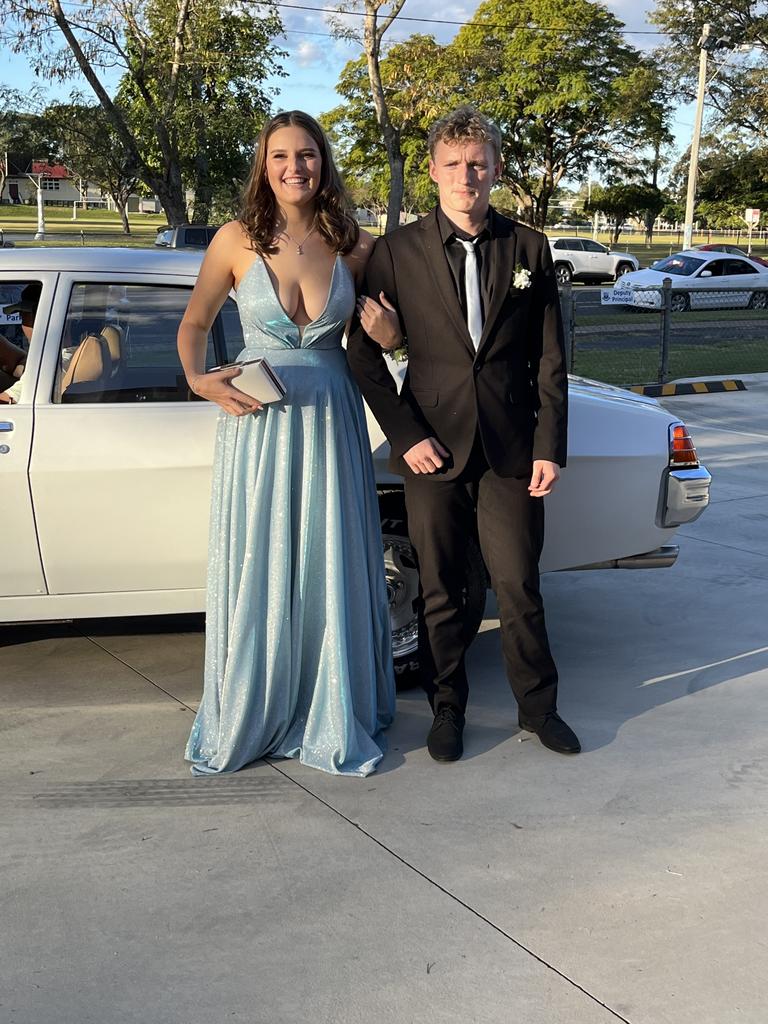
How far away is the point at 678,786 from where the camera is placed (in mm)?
3787

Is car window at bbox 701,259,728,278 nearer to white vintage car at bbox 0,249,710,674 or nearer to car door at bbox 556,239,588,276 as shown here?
car door at bbox 556,239,588,276

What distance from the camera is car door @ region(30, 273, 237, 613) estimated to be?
4.14 meters

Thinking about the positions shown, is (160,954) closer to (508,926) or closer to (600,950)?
(508,926)

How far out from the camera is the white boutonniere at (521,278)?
3746 mm

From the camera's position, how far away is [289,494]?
12.4 feet

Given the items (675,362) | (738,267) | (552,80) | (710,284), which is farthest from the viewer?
(552,80)

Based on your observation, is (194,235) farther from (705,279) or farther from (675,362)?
(705,279)

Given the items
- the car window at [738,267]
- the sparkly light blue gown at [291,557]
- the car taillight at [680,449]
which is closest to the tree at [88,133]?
the car window at [738,267]

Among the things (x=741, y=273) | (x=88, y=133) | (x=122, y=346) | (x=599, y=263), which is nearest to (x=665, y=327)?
(x=122, y=346)

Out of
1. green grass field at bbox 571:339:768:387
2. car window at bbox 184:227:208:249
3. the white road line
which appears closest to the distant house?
car window at bbox 184:227:208:249

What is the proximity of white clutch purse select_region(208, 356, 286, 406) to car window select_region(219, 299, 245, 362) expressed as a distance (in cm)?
82

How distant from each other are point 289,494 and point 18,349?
1567 mm

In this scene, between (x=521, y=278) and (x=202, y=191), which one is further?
(x=202, y=191)

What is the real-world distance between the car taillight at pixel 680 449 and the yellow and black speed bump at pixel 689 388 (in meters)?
8.16
